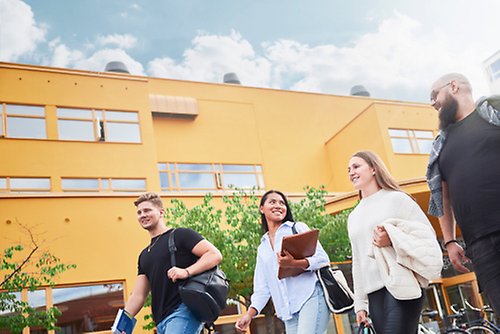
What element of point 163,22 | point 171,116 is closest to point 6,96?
point 171,116

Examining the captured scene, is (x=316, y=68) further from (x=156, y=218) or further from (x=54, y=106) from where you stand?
(x=156, y=218)

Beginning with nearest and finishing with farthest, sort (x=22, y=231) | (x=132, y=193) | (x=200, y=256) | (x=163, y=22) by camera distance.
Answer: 1. (x=200, y=256)
2. (x=22, y=231)
3. (x=132, y=193)
4. (x=163, y=22)

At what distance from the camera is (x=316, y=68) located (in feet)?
149

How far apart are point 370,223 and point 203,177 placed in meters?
21.0

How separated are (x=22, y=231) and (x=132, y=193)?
12.2ft

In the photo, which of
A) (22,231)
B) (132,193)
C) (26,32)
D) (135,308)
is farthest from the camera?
(26,32)

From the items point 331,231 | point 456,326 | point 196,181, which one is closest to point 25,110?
point 196,181

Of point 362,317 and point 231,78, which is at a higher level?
point 231,78

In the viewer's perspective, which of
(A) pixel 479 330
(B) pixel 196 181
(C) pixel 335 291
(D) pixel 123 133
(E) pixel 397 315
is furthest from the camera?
(B) pixel 196 181

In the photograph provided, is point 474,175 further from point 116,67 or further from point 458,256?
point 116,67

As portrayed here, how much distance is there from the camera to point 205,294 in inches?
146

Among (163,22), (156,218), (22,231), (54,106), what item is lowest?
(156,218)

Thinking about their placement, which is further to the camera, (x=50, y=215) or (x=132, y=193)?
(x=132, y=193)

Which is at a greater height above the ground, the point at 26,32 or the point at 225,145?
the point at 26,32
